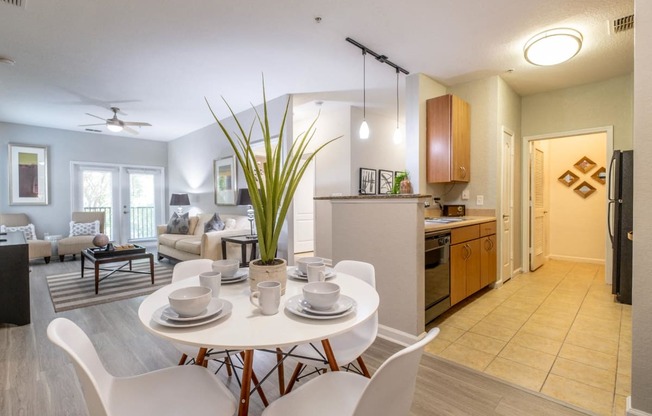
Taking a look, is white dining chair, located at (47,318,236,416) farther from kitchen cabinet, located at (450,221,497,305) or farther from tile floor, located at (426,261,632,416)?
kitchen cabinet, located at (450,221,497,305)

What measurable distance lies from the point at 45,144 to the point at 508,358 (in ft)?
27.6

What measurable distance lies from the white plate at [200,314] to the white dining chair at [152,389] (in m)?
0.24

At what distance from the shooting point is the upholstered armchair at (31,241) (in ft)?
16.8

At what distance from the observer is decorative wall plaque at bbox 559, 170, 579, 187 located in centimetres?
522

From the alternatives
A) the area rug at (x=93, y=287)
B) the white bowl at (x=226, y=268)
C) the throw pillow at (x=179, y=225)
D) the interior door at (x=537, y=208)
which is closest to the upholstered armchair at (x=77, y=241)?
the area rug at (x=93, y=287)

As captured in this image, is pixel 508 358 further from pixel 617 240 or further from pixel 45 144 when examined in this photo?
pixel 45 144

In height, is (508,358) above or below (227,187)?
below

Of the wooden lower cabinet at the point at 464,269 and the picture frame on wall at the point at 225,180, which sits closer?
the wooden lower cabinet at the point at 464,269

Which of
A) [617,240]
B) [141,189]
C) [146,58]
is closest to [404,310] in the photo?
[617,240]

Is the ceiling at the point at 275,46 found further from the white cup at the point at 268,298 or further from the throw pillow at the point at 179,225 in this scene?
the white cup at the point at 268,298

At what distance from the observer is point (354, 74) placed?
146 inches

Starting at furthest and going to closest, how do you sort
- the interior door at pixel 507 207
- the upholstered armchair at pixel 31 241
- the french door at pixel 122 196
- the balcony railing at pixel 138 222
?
the balcony railing at pixel 138 222 → the french door at pixel 122 196 → the upholstered armchair at pixel 31 241 → the interior door at pixel 507 207

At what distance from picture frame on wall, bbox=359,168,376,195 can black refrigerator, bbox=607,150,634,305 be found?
121 inches

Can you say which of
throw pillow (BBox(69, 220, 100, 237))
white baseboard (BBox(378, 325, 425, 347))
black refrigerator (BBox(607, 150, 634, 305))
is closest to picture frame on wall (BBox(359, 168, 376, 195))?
white baseboard (BBox(378, 325, 425, 347))
